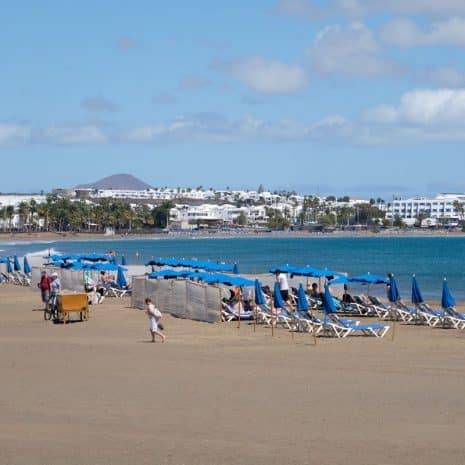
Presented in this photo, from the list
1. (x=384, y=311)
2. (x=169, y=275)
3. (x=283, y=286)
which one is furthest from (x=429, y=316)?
(x=169, y=275)

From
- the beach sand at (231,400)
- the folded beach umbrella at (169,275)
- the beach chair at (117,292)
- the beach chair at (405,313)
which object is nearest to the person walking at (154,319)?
the beach sand at (231,400)

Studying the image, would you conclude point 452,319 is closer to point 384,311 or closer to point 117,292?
point 384,311

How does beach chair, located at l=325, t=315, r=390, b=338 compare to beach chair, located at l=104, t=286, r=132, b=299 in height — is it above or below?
above

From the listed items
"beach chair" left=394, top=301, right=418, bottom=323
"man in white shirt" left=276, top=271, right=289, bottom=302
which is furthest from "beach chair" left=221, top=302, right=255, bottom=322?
"beach chair" left=394, top=301, right=418, bottom=323

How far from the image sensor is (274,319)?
2392 centimetres

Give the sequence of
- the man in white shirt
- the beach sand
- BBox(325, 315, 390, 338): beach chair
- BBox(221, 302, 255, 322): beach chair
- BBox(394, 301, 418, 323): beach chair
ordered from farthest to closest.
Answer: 1. the man in white shirt
2. BBox(394, 301, 418, 323): beach chair
3. BBox(221, 302, 255, 322): beach chair
4. BBox(325, 315, 390, 338): beach chair
5. the beach sand

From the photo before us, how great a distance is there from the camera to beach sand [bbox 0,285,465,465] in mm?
9711

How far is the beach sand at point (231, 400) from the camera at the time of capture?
971 cm

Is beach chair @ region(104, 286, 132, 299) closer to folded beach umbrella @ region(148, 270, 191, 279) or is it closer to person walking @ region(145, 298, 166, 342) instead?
folded beach umbrella @ region(148, 270, 191, 279)

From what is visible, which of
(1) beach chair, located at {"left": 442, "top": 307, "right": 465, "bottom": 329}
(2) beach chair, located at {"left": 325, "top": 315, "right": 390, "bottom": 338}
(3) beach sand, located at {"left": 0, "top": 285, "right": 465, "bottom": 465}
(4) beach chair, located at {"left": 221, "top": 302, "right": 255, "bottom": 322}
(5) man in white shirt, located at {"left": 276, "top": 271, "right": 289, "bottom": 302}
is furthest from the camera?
(5) man in white shirt, located at {"left": 276, "top": 271, "right": 289, "bottom": 302}

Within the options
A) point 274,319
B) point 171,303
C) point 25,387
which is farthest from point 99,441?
point 171,303

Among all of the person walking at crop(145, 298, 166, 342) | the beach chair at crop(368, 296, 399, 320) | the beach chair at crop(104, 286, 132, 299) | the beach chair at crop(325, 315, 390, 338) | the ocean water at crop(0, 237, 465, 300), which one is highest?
the person walking at crop(145, 298, 166, 342)

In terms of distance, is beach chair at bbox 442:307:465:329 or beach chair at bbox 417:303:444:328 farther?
beach chair at bbox 417:303:444:328

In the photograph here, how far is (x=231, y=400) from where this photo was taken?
1265 centimetres
